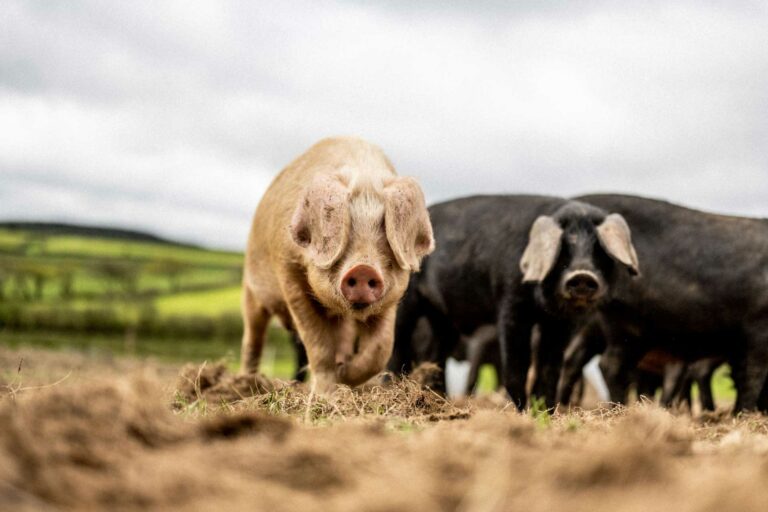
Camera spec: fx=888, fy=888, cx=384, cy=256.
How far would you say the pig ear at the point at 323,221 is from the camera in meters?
5.08

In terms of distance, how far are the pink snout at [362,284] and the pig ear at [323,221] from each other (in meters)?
0.17

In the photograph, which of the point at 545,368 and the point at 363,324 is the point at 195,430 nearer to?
the point at 363,324

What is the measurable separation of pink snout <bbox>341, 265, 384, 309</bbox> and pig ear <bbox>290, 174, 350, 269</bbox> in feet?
0.56

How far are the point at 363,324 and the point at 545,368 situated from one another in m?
2.68

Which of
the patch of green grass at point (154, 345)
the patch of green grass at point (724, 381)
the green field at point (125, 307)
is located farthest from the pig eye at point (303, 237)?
the green field at point (125, 307)

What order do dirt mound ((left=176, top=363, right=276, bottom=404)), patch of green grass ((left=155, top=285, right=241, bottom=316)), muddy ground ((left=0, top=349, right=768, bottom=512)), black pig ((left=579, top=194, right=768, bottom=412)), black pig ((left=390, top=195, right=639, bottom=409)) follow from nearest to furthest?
muddy ground ((left=0, top=349, right=768, bottom=512))
dirt mound ((left=176, top=363, right=276, bottom=404))
black pig ((left=390, top=195, right=639, bottom=409))
black pig ((left=579, top=194, right=768, bottom=412))
patch of green grass ((left=155, top=285, right=241, bottom=316))

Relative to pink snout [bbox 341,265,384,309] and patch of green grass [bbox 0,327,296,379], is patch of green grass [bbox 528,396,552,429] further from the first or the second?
patch of green grass [bbox 0,327,296,379]

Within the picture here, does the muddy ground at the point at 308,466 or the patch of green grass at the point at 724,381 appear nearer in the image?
the muddy ground at the point at 308,466

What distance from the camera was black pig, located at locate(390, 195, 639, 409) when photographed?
707cm

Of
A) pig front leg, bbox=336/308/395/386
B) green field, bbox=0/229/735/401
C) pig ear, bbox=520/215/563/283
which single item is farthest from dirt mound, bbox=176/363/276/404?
green field, bbox=0/229/735/401

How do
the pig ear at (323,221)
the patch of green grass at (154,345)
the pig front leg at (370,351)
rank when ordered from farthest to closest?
1. the patch of green grass at (154,345)
2. the pig front leg at (370,351)
3. the pig ear at (323,221)

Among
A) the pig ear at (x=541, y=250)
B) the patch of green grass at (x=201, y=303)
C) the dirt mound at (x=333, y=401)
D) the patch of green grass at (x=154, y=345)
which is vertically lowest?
the patch of green grass at (x=154, y=345)

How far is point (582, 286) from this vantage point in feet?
22.7

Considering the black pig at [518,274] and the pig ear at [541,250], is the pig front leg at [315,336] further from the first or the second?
the pig ear at [541,250]
